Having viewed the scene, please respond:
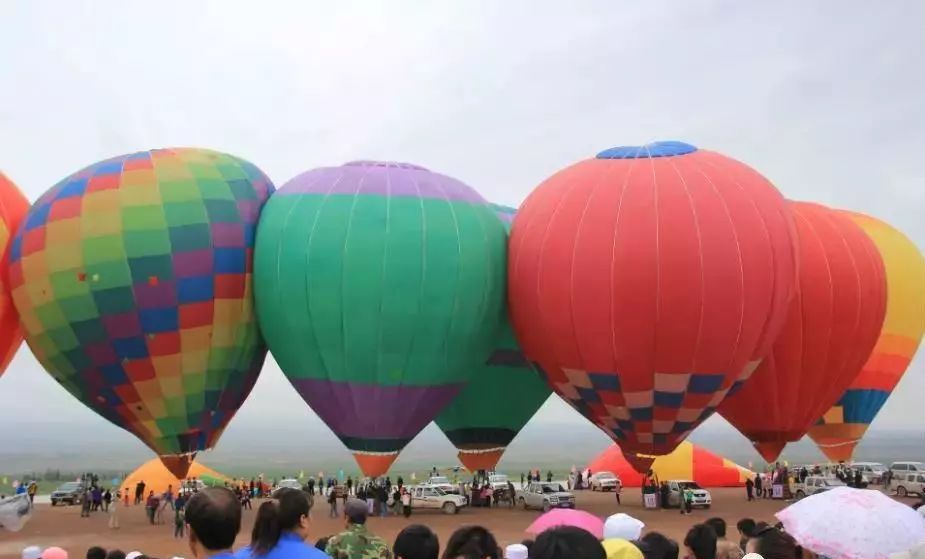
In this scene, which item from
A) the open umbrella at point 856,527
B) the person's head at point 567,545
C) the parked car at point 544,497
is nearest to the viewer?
the person's head at point 567,545

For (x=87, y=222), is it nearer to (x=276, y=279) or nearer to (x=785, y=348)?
(x=276, y=279)

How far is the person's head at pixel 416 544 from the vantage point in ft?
15.4

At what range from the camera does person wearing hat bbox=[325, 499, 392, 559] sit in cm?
545

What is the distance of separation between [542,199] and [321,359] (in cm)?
517

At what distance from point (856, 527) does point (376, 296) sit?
12.2m

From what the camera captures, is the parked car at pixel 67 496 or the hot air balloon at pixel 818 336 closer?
the hot air balloon at pixel 818 336

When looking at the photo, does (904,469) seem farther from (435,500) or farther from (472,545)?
(472,545)

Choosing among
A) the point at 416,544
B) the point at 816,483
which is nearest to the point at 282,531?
the point at 416,544

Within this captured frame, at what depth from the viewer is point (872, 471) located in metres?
28.8

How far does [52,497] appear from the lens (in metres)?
26.2

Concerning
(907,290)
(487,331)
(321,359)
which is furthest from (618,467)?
(321,359)

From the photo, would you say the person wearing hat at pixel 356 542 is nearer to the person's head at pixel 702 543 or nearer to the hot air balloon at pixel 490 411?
the person's head at pixel 702 543

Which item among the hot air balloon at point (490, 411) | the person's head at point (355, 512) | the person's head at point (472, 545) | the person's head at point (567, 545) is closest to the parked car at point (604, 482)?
the hot air balloon at point (490, 411)

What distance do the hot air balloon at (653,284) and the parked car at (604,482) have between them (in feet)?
34.3
